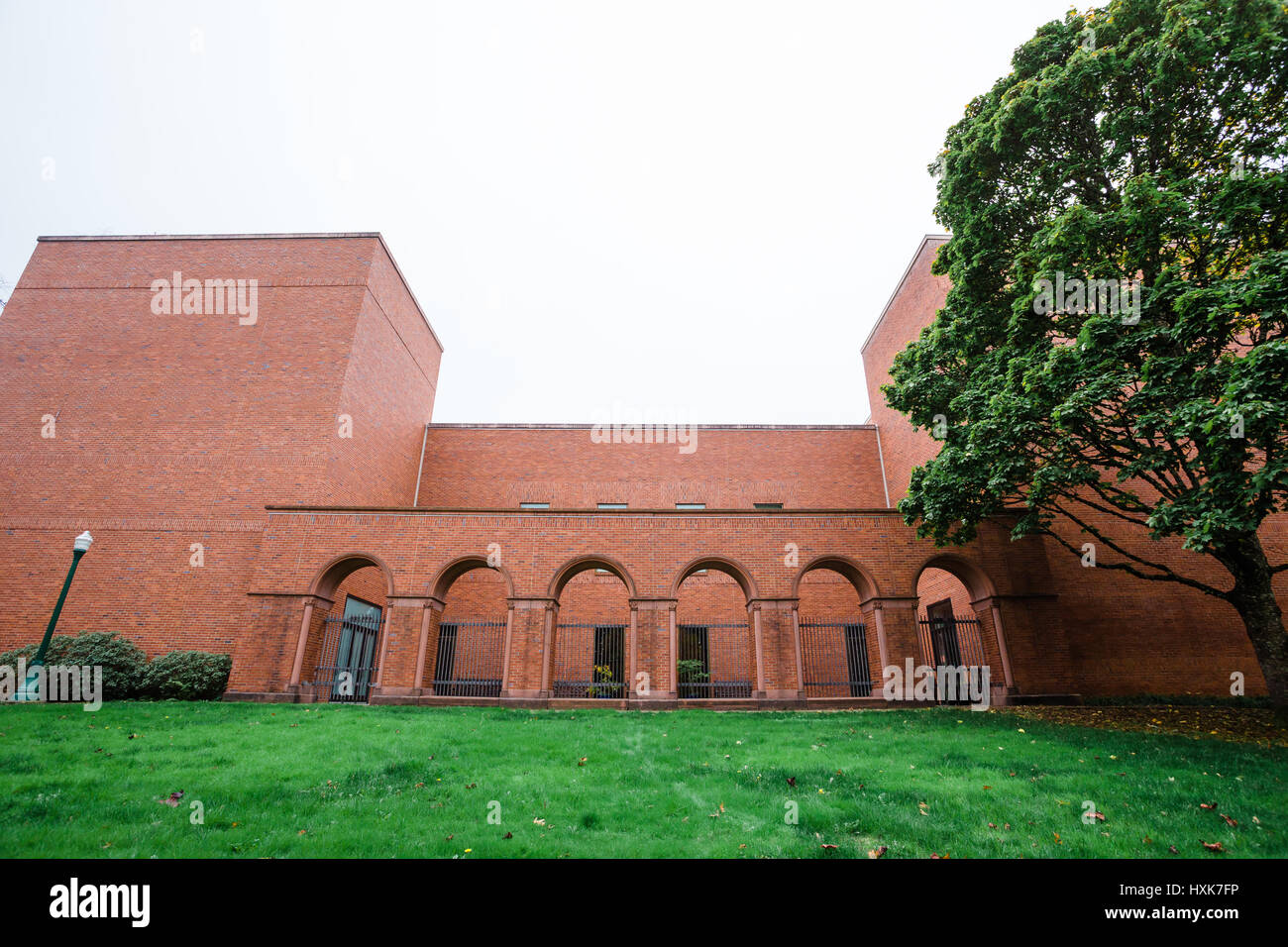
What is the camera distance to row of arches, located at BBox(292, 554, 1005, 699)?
15.8 metres

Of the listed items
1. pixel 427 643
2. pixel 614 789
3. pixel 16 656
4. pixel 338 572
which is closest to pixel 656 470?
pixel 427 643

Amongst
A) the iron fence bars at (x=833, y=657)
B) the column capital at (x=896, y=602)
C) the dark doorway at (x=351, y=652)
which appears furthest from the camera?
the iron fence bars at (x=833, y=657)

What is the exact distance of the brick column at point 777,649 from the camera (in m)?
14.9

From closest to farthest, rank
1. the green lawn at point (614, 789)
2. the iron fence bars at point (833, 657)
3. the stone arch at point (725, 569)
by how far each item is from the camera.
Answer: the green lawn at point (614, 789) < the stone arch at point (725, 569) < the iron fence bars at point (833, 657)

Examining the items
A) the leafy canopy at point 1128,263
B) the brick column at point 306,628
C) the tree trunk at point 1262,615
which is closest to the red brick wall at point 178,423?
the brick column at point 306,628

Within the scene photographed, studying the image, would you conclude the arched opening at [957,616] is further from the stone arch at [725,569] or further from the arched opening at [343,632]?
the arched opening at [343,632]

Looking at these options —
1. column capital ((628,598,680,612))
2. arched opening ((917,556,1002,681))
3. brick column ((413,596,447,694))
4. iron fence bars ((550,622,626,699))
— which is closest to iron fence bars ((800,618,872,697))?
arched opening ((917,556,1002,681))

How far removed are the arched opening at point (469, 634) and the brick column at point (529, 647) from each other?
2.52 feet

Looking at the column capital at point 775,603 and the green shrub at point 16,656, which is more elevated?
the column capital at point 775,603

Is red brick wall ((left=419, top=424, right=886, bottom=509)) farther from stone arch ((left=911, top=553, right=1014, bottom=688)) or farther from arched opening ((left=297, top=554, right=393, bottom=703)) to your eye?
stone arch ((left=911, top=553, right=1014, bottom=688))

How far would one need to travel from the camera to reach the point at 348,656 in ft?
60.5
